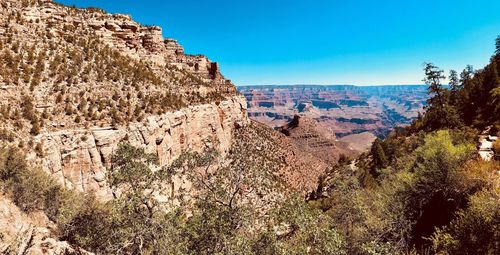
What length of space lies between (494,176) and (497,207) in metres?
6.16

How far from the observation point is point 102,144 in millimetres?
26859

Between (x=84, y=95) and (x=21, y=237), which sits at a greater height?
(x=84, y=95)

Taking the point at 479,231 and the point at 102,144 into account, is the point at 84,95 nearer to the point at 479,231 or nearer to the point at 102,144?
the point at 102,144

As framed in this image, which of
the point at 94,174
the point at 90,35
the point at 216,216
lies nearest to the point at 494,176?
the point at 216,216

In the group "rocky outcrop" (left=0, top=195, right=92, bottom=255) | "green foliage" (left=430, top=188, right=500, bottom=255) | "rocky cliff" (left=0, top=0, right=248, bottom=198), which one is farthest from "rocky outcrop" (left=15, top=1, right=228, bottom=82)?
"green foliage" (left=430, top=188, right=500, bottom=255)

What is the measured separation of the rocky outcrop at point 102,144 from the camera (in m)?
23.5

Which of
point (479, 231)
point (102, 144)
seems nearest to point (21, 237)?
point (102, 144)

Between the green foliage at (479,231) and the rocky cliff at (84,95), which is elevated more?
the rocky cliff at (84,95)

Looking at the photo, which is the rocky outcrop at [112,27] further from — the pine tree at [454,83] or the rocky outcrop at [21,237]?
the pine tree at [454,83]

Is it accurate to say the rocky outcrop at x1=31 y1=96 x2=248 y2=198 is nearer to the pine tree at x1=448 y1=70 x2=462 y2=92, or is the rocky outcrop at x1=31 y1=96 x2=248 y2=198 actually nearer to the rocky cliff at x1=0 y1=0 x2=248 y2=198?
the rocky cliff at x1=0 y1=0 x2=248 y2=198

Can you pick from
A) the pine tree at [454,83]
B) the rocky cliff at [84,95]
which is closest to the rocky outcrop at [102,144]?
the rocky cliff at [84,95]

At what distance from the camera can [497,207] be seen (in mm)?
13242

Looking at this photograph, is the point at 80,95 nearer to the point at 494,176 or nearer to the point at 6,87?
the point at 6,87

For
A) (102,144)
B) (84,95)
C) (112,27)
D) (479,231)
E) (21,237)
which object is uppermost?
(112,27)
